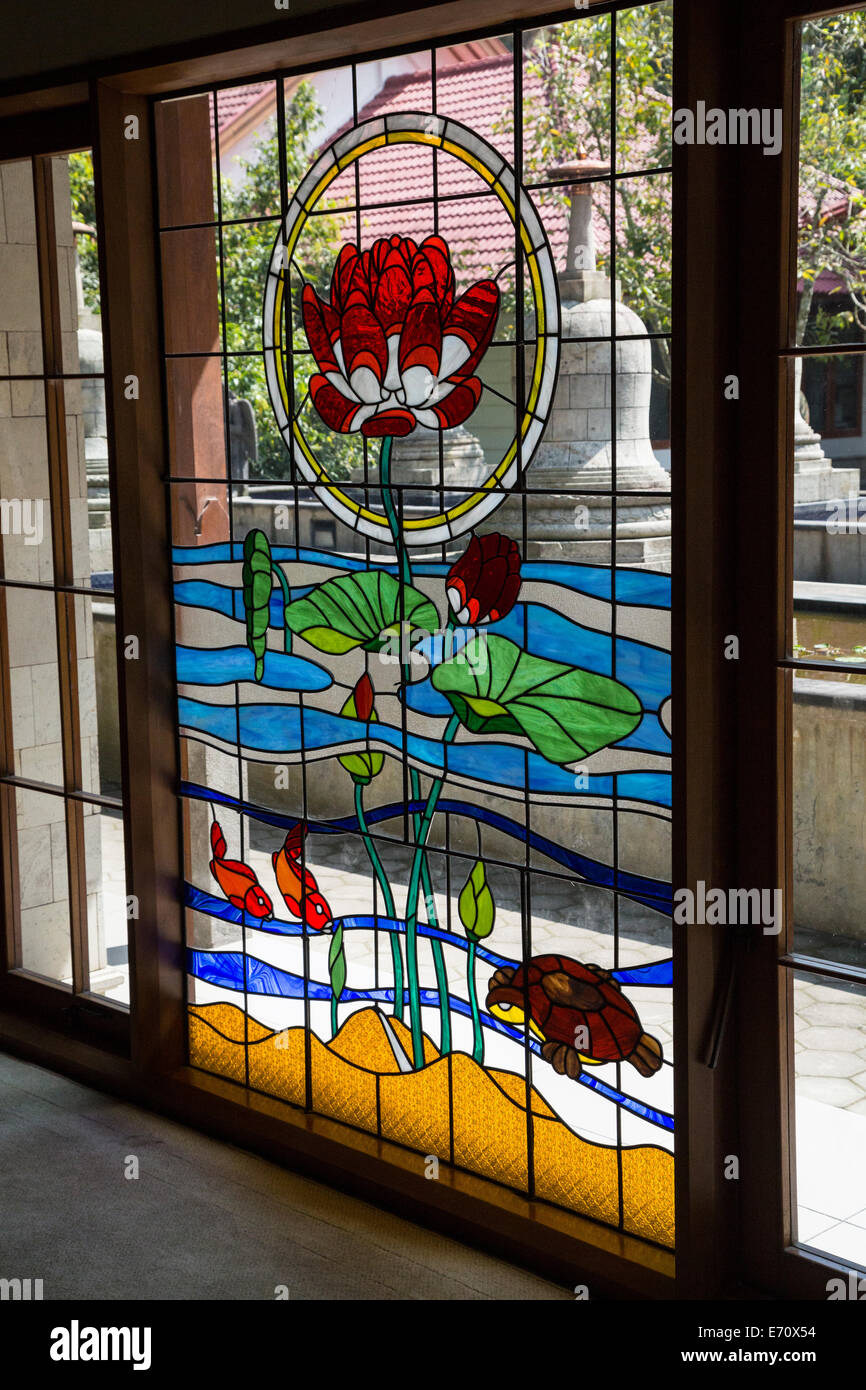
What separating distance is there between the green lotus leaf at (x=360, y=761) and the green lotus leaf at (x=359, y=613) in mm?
130

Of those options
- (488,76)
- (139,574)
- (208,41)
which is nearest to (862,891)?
(488,76)

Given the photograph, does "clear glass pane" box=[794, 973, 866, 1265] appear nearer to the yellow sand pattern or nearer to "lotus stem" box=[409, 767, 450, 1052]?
the yellow sand pattern

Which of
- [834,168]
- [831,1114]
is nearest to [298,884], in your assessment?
[831,1114]

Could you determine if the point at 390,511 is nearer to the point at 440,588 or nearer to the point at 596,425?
the point at 440,588

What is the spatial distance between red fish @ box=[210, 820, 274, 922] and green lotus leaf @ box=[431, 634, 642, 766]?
798 mm

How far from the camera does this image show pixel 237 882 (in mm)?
3637

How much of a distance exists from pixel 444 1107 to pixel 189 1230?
23.3 inches

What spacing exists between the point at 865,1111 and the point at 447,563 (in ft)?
4.29

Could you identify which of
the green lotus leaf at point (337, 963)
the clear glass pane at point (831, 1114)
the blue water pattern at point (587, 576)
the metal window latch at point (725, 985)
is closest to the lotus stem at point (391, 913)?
the green lotus leaf at point (337, 963)

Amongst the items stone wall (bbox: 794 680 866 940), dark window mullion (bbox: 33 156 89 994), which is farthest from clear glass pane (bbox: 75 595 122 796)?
stone wall (bbox: 794 680 866 940)

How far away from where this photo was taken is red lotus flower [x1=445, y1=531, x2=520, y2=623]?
2.94 m

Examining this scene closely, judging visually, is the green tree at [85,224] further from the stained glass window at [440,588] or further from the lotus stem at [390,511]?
the lotus stem at [390,511]

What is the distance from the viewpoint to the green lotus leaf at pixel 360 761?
10.7ft
